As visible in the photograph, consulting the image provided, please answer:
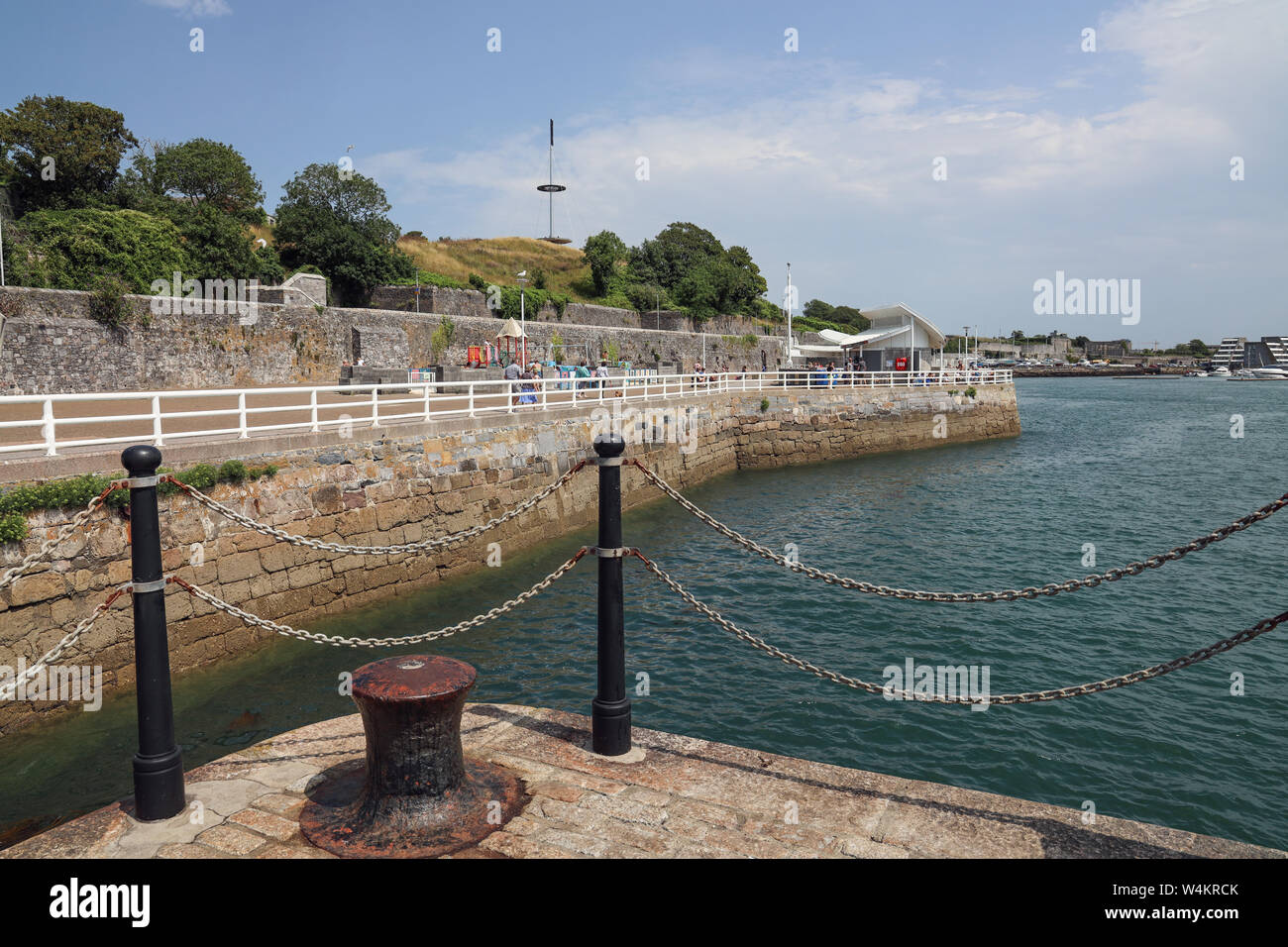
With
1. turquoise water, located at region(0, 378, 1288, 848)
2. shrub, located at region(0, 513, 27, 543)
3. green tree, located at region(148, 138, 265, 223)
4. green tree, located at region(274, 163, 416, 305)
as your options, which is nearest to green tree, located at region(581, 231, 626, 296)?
green tree, located at region(274, 163, 416, 305)

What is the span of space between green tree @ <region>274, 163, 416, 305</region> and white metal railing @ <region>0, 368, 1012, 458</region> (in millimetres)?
20104

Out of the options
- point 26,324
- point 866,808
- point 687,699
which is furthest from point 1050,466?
point 26,324

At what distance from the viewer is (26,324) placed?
20.7 metres

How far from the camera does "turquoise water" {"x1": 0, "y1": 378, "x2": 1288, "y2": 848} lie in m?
7.61

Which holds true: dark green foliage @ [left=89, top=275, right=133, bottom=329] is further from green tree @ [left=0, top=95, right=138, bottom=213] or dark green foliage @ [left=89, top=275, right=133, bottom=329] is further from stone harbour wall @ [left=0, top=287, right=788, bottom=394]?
green tree @ [left=0, top=95, right=138, bottom=213]

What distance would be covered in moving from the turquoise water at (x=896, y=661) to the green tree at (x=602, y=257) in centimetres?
4317

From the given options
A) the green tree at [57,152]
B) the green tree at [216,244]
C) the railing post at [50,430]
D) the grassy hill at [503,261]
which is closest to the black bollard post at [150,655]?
the railing post at [50,430]

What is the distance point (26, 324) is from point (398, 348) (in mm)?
13828

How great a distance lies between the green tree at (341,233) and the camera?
138 feet

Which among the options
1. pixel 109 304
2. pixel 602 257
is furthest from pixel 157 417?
pixel 602 257

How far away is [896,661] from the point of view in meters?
10.5

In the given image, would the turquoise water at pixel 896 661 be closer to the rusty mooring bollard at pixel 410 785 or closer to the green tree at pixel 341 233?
the rusty mooring bollard at pixel 410 785
